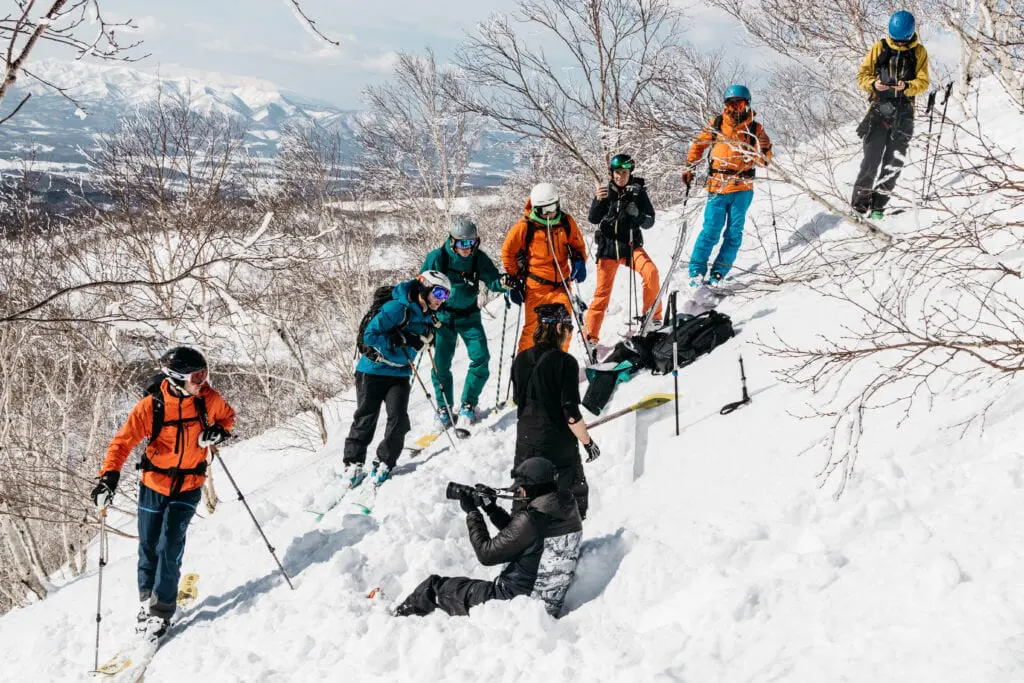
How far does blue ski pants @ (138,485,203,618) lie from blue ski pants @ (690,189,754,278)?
240 inches

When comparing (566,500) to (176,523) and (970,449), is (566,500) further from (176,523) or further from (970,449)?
(176,523)

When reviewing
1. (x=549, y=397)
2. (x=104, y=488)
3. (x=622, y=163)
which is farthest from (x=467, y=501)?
(x=622, y=163)

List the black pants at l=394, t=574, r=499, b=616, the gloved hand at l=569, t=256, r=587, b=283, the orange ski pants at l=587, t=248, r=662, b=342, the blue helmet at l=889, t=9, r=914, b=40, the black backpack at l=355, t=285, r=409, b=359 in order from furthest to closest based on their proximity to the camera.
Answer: the orange ski pants at l=587, t=248, r=662, b=342 → the blue helmet at l=889, t=9, r=914, b=40 → the gloved hand at l=569, t=256, r=587, b=283 → the black backpack at l=355, t=285, r=409, b=359 → the black pants at l=394, t=574, r=499, b=616

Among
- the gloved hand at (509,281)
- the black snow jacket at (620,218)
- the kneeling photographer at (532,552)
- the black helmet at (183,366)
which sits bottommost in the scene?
the kneeling photographer at (532,552)

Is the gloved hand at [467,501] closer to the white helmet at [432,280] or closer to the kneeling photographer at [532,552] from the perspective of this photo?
the kneeling photographer at [532,552]

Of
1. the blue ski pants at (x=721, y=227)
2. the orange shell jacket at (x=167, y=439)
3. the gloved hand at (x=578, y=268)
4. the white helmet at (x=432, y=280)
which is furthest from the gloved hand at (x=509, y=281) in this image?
the orange shell jacket at (x=167, y=439)

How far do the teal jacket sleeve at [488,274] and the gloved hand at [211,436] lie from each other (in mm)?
2915

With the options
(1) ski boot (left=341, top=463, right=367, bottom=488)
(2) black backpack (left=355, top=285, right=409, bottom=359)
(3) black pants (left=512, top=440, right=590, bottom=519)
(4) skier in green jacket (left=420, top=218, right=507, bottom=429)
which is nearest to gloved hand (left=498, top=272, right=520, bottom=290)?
(4) skier in green jacket (left=420, top=218, right=507, bottom=429)

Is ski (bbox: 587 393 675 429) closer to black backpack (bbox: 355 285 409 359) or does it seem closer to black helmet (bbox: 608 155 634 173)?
black backpack (bbox: 355 285 409 359)

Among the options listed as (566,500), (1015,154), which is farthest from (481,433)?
(1015,154)

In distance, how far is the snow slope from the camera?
9.80ft

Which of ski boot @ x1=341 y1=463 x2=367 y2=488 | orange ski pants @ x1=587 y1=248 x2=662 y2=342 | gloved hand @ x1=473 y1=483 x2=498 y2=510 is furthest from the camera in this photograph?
orange ski pants @ x1=587 y1=248 x2=662 y2=342

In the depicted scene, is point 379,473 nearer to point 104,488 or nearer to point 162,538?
point 162,538

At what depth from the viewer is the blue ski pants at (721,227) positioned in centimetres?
774
